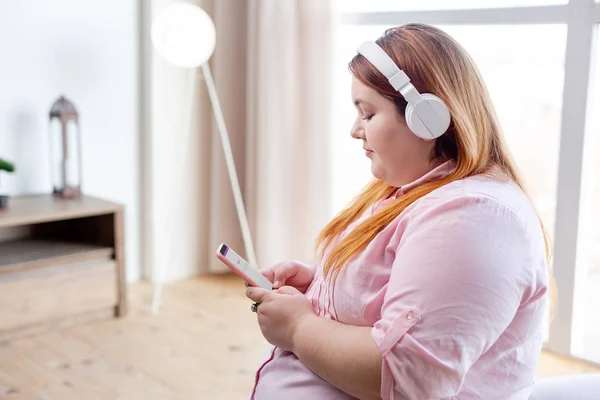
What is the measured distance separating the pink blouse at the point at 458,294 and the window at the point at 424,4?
1.62 meters

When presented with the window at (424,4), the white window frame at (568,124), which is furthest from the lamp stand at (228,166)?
the white window frame at (568,124)

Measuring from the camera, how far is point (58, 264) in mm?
2594

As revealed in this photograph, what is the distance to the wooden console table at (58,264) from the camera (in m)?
2.49

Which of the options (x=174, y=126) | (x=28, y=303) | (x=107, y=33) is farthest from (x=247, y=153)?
(x=28, y=303)

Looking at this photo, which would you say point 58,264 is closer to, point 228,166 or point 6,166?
point 6,166

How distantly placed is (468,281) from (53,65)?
2.40m

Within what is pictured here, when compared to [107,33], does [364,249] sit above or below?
below

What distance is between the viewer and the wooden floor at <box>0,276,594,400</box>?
7.18 ft

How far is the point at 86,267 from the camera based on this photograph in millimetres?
2660

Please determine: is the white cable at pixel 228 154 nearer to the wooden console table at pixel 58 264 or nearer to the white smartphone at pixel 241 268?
the wooden console table at pixel 58 264

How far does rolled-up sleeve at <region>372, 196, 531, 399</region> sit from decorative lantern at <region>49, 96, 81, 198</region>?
2155 mm

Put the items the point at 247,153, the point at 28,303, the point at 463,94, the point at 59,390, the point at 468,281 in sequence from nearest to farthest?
1. the point at 468,281
2. the point at 463,94
3. the point at 59,390
4. the point at 28,303
5. the point at 247,153

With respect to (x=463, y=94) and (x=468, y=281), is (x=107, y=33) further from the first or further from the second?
(x=468, y=281)

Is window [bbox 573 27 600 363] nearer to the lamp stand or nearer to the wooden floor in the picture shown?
the wooden floor
